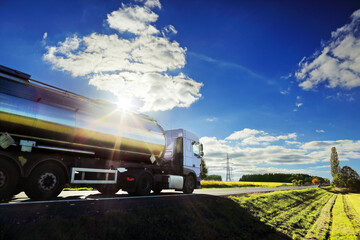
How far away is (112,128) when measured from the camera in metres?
10.5

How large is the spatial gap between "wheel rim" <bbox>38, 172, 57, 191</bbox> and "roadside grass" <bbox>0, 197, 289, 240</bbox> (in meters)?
2.53

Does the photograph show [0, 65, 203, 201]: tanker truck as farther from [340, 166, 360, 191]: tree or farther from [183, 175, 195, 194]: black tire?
[340, 166, 360, 191]: tree

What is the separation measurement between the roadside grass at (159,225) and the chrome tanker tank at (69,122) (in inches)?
127

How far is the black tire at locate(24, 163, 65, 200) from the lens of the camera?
7.70 meters

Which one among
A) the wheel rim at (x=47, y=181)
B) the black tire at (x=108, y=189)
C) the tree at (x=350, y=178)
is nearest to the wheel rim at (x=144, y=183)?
the black tire at (x=108, y=189)

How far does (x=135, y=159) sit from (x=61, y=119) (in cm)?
418

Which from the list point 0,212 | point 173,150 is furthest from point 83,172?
point 173,150

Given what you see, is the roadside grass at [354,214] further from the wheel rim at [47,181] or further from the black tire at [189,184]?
the wheel rim at [47,181]

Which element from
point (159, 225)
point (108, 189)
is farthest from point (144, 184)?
point (159, 225)

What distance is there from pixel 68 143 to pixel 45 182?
1.51m

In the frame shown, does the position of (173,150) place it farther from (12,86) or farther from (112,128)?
(12,86)

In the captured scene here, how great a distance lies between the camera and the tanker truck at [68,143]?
7.47 metres

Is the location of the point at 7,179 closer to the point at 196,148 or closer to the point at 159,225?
the point at 159,225

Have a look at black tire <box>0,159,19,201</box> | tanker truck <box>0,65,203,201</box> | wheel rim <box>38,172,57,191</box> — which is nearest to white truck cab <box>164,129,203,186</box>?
tanker truck <box>0,65,203,201</box>
